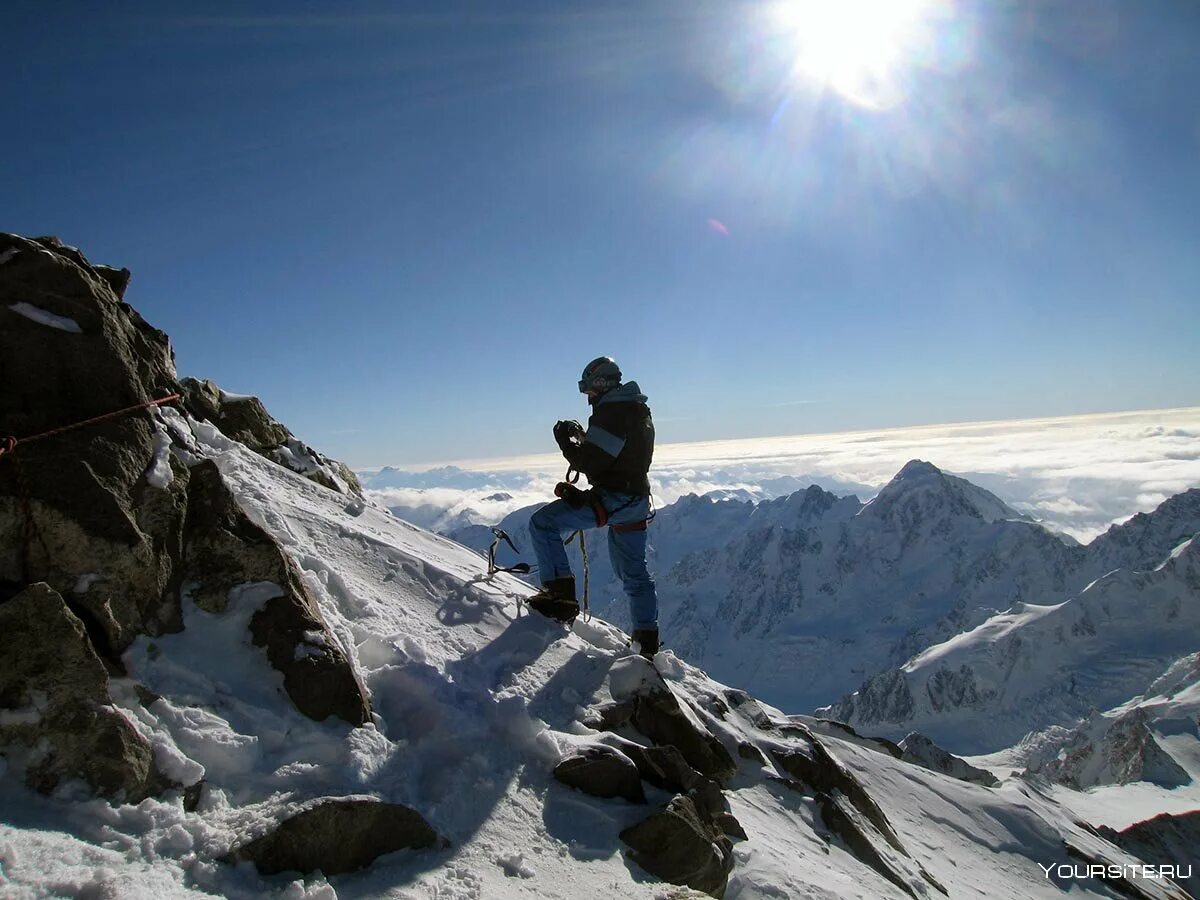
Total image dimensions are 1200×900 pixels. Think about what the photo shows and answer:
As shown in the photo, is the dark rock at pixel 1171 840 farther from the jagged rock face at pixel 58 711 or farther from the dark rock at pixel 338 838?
the jagged rock face at pixel 58 711

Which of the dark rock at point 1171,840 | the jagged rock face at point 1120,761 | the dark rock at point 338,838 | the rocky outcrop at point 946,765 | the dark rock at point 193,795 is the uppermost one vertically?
the dark rock at point 193,795

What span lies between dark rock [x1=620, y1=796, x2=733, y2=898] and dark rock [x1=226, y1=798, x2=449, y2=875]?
182 cm

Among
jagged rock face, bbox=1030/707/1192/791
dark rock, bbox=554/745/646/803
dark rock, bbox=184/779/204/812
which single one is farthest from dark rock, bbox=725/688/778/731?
jagged rock face, bbox=1030/707/1192/791

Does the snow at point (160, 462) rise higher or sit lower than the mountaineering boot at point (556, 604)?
higher

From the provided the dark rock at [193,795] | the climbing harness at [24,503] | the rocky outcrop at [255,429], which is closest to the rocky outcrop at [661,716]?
the dark rock at [193,795]

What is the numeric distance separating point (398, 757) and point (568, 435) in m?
5.39

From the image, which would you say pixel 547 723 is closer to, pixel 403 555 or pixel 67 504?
pixel 403 555

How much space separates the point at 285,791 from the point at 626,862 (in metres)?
2.89

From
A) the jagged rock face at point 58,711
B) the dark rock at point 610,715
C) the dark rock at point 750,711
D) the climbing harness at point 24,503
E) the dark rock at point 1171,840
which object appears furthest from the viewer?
the dark rock at point 1171,840

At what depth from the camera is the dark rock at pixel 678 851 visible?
586 centimetres

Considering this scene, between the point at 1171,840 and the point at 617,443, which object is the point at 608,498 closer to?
the point at 617,443

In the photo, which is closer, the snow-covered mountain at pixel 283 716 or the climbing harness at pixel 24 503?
the snow-covered mountain at pixel 283 716

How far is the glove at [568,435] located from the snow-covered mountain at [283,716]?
243 centimetres

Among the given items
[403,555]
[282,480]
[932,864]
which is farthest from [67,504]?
[932,864]
